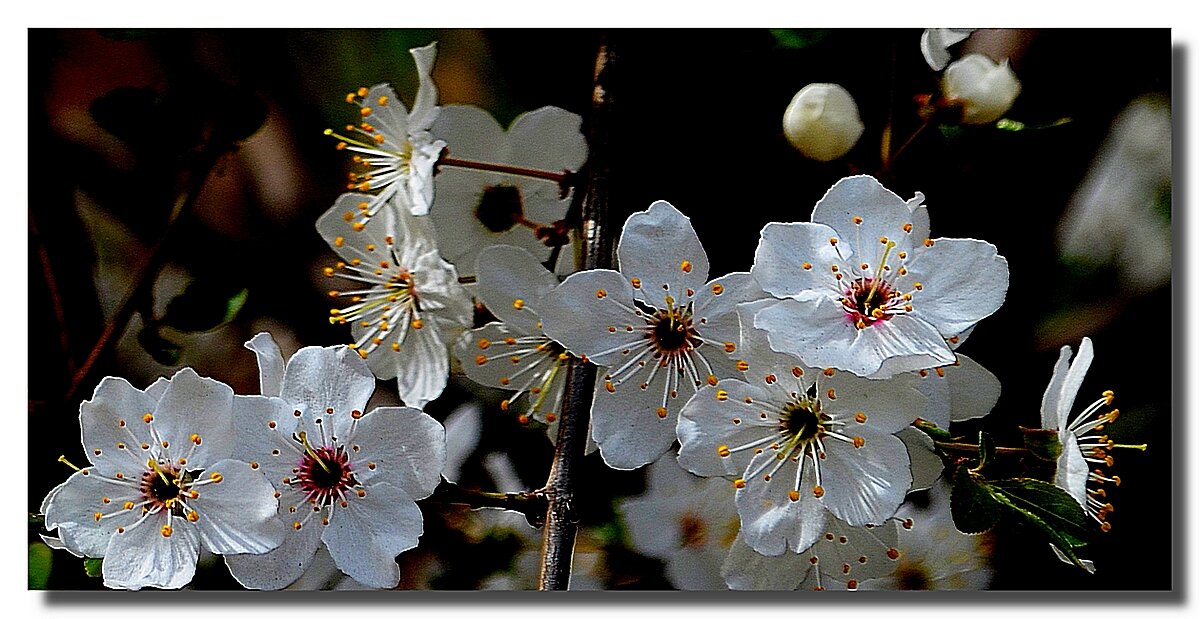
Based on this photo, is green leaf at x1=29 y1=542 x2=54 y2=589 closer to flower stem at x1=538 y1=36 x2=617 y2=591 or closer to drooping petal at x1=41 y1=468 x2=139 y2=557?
drooping petal at x1=41 y1=468 x2=139 y2=557

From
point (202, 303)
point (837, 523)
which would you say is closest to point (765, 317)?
point (837, 523)

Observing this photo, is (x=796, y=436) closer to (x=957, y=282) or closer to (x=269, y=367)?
(x=957, y=282)

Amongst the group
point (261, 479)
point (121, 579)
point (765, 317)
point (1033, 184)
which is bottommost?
point (121, 579)

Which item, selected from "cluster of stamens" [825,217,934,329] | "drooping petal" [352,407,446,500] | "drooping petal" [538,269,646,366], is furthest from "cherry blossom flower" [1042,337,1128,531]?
"drooping petal" [352,407,446,500]

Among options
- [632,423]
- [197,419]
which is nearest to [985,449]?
[632,423]

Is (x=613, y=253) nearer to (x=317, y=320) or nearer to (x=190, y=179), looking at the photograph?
(x=317, y=320)

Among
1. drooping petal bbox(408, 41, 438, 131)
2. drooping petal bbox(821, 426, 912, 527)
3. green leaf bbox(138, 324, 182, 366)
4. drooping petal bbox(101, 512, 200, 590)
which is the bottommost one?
drooping petal bbox(101, 512, 200, 590)

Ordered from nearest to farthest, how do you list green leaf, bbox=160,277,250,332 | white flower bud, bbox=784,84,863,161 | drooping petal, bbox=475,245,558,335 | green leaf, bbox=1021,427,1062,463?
1. green leaf, bbox=1021,427,1062,463
2. drooping petal, bbox=475,245,558,335
3. white flower bud, bbox=784,84,863,161
4. green leaf, bbox=160,277,250,332
